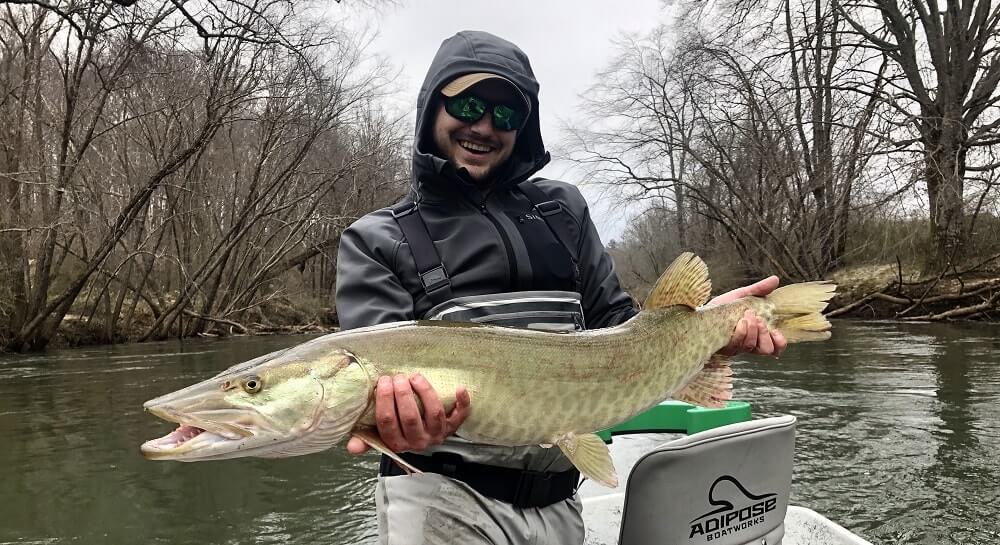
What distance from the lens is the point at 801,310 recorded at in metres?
2.35

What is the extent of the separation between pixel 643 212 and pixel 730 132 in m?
3.36

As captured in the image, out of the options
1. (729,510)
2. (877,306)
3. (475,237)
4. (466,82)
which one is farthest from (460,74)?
(877,306)

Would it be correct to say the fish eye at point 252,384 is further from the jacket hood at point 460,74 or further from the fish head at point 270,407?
the jacket hood at point 460,74

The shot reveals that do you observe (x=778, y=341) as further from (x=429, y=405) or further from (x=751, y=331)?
(x=429, y=405)

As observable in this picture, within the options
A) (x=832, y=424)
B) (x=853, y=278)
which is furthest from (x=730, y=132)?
(x=832, y=424)

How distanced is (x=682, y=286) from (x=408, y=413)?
113 cm

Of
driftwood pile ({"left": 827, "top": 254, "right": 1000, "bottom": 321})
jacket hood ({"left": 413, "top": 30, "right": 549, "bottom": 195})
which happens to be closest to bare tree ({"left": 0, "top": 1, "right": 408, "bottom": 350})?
jacket hood ({"left": 413, "top": 30, "right": 549, "bottom": 195})

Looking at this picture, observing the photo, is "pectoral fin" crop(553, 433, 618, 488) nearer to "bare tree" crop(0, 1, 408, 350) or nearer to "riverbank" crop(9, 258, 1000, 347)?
"bare tree" crop(0, 1, 408, 350)

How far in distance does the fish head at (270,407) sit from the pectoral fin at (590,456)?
1.92 ft

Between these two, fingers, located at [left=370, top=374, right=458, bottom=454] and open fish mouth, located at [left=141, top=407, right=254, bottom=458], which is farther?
fingers, located at [left=370, top=374, right=458, bottom=454]

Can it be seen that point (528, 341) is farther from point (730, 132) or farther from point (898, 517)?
point (730, 132)

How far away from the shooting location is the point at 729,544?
8.20 ft

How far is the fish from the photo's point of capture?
166cm

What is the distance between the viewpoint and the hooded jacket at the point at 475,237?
2.13m
